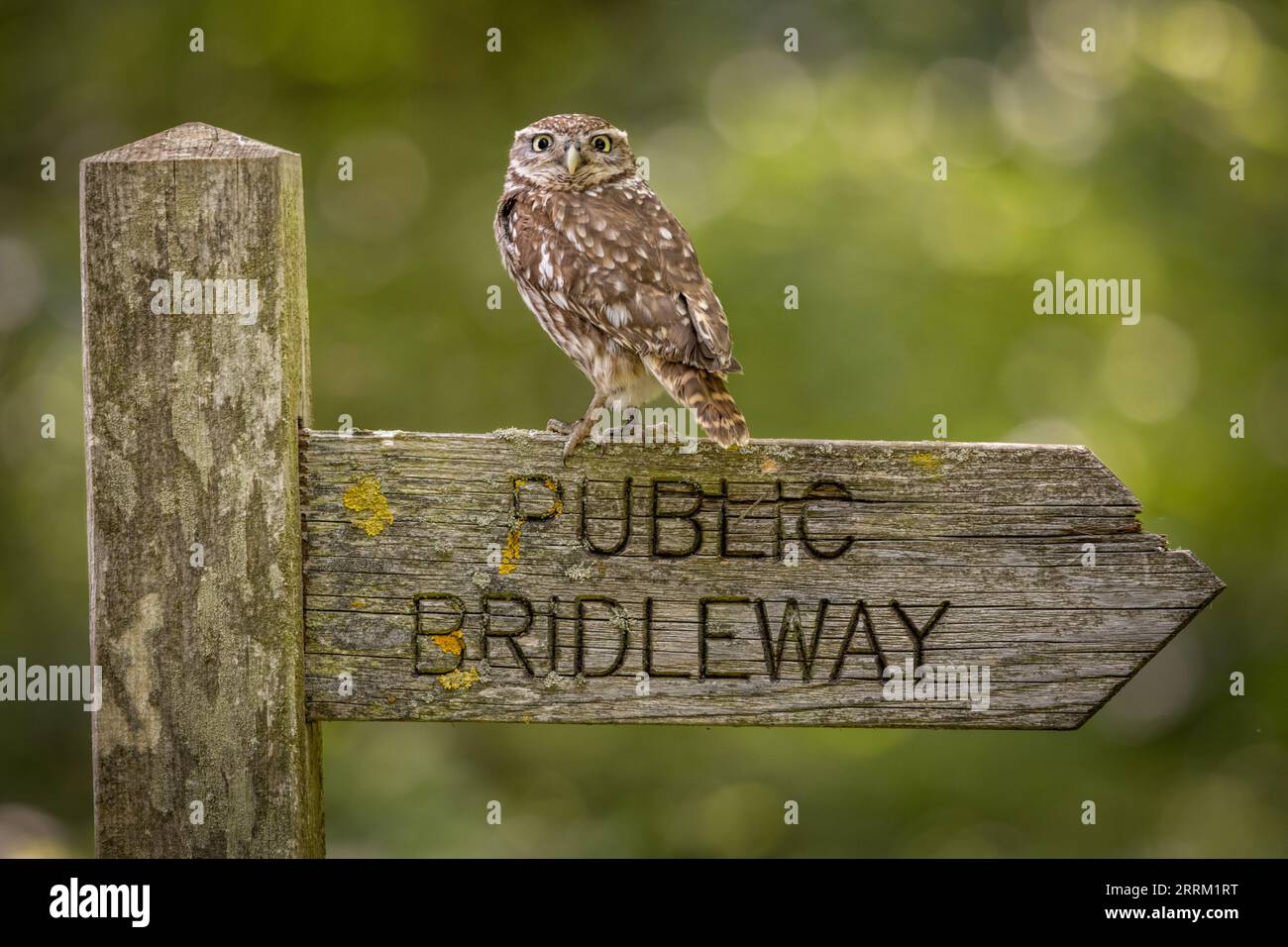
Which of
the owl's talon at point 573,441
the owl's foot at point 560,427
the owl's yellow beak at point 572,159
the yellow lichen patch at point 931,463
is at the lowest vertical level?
the yellow lichen patch at point 931,463

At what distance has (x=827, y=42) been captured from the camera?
4602 mm

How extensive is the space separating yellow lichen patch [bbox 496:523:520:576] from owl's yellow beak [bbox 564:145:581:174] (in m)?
1.51

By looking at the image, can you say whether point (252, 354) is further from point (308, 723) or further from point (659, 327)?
point (659, 327)

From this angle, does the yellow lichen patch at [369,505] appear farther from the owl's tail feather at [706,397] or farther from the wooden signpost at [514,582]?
the owl's tail feather at [706,397]

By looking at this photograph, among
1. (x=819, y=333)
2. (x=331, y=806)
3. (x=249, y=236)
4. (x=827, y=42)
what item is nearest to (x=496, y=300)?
(x=819, y=333)

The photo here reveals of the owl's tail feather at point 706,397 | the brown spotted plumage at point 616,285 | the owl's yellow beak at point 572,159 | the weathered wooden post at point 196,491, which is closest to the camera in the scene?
the weathered wooden post at point 196,491

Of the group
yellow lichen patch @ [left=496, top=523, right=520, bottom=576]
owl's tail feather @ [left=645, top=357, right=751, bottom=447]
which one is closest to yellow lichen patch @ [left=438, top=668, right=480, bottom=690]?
yellow lichen patch @ [left=496, top=523, right=520, bottom=576]

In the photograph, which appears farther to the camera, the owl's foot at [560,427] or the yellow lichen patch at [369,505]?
the owl's foot at [560,427]

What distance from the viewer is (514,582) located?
1959mm

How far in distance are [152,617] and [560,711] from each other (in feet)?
2.09

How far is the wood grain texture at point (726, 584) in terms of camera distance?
1.95 m

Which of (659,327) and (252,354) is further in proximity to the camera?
(659,327)

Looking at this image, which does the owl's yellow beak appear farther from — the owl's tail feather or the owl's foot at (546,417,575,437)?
the owl's foot at (546,417,575,437)

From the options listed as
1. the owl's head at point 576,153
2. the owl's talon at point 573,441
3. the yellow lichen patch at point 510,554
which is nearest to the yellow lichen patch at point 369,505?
the yellow lichen patch at point 510,554
